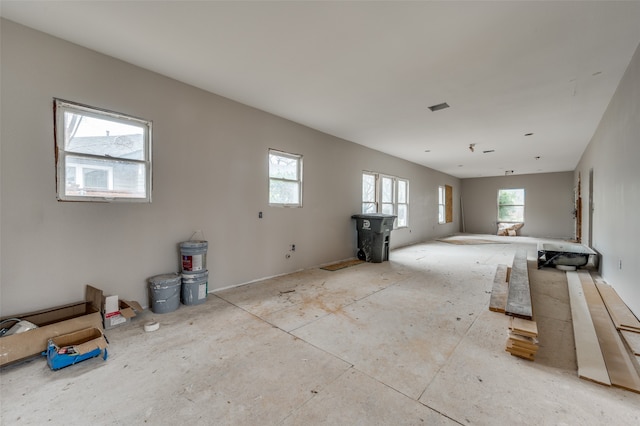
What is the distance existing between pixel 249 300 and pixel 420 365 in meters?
2.18

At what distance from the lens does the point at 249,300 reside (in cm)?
335

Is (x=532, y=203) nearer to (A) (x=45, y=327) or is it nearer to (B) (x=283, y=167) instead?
(B) (x=283, y=167)

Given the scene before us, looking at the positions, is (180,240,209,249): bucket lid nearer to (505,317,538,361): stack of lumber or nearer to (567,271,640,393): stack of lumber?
(505,317,538,361): stack of lumber

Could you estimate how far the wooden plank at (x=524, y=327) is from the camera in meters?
2.13

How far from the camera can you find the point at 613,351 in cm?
211

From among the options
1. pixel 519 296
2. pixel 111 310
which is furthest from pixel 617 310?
pixel 111 310

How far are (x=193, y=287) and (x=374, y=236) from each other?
3744 mm

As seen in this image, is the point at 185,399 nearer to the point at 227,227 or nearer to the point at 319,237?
the point at 227,227

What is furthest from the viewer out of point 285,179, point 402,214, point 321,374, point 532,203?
point 532,203

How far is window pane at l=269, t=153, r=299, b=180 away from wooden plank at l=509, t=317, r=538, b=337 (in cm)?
374

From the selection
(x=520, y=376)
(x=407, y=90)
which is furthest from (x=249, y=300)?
(x=407, y=90)

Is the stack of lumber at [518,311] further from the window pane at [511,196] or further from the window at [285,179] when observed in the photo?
the window pane at [511,196]

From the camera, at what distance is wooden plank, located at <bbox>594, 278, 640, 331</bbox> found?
8.11 ft

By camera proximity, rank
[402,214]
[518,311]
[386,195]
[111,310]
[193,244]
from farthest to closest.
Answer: [402,214] → [386,195] → [193,244] → [111,310] → [518,311]
